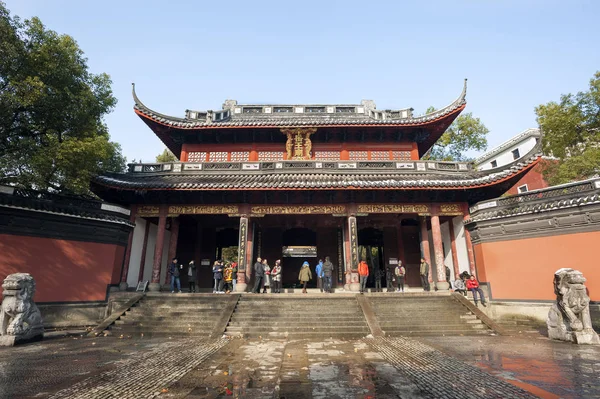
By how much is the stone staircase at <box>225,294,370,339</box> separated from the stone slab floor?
3.12ft

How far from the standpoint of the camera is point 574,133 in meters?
18.1

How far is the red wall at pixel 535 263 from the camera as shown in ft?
33.9

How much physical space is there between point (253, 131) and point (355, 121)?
5.68 metres

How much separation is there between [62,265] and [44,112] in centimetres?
555

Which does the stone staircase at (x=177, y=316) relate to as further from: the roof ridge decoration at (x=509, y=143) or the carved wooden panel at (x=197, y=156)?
the roof ridge decoration at (x=509, y=143)

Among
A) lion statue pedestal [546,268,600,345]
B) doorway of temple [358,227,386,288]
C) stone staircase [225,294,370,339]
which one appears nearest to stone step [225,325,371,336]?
stone staircase [225,294,370,339]

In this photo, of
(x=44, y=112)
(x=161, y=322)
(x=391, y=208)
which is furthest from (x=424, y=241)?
(x=44, y=112)

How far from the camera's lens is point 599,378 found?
5.07 m

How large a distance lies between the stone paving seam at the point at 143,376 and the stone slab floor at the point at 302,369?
0.02 metres

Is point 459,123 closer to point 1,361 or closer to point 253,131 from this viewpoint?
point 253,131

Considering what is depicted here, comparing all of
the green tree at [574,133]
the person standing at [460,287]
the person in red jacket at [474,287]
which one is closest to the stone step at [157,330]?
the person in red jacket at [474,287]

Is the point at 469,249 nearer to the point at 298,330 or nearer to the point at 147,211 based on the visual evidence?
the point at 298,330

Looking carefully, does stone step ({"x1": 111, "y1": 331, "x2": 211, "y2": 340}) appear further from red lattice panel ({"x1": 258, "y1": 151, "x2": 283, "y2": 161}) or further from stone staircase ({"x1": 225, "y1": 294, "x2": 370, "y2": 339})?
red lattice panel ({"x1": 258, "y1": 151, "x2": 283, "y2": 161})

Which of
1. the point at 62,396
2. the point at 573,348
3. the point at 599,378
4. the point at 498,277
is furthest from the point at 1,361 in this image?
the point at 498,277
